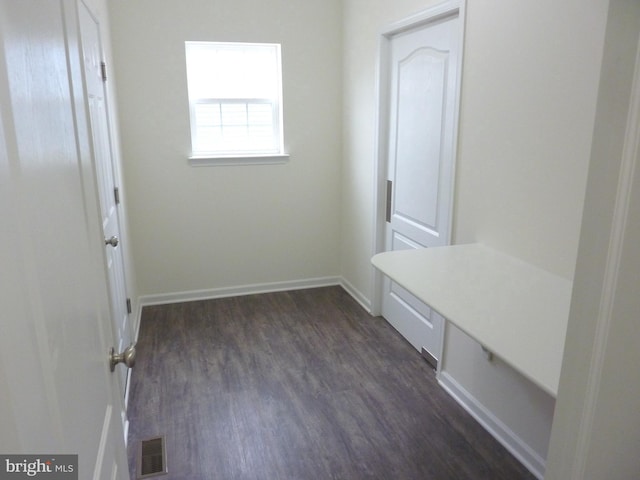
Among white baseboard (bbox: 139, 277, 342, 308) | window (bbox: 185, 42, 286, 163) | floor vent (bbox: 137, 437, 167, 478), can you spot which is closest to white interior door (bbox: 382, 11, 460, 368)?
white baseboard (bbox: 139, 277, 342, 308)

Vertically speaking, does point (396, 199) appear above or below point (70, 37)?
below

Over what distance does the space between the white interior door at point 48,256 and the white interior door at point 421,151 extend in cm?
203

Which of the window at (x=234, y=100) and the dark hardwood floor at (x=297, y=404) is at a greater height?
the window at (x=234, y=100)

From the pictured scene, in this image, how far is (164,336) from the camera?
345cm

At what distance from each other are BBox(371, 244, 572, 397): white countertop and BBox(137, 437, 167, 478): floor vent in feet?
4.38

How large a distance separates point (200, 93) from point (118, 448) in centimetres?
321

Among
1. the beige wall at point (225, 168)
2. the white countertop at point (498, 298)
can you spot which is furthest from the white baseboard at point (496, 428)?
the beige wall at point (225, 168)

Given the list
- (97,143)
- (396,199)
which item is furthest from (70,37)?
(396,199)

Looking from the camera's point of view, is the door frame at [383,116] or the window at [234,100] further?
the window at [234,100]

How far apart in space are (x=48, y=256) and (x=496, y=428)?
2.26 meters

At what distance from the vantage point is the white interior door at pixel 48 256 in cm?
52

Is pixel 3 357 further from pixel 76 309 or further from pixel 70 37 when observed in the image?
pixel 70 37

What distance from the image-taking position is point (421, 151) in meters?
2.97

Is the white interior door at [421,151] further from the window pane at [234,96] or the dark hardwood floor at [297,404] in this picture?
the window pane at [234,96]
